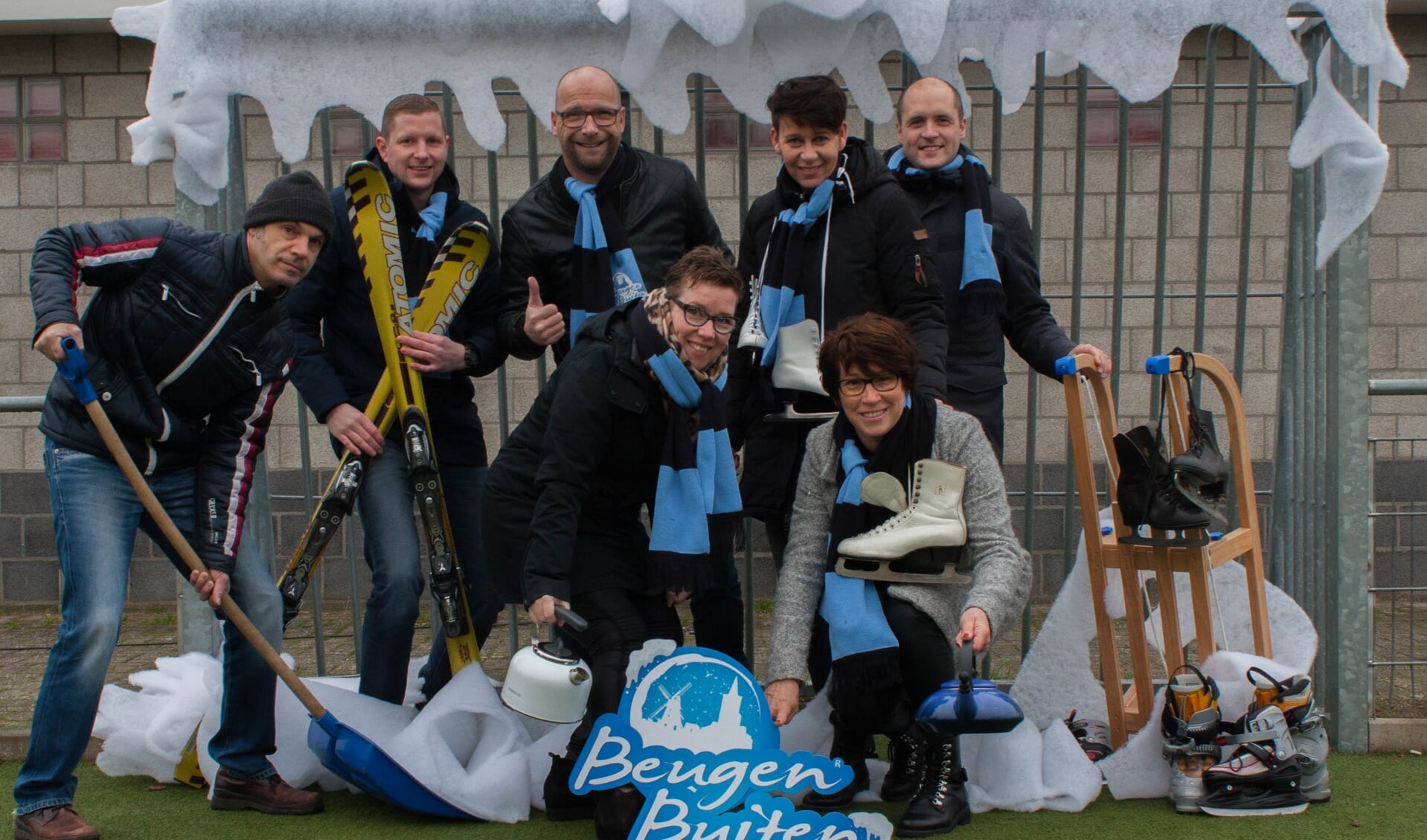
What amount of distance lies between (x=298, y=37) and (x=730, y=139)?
3.31 m

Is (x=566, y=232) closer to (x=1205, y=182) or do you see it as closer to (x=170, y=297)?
(x=170, y=297)

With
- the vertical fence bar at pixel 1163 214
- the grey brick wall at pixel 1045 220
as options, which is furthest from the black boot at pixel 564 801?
the grey brick wall at pixel 1045 220

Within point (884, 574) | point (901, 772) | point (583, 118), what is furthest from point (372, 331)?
point (901, 772)

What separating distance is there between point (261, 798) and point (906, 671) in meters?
1.52

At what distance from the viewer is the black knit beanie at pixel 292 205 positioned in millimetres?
2846

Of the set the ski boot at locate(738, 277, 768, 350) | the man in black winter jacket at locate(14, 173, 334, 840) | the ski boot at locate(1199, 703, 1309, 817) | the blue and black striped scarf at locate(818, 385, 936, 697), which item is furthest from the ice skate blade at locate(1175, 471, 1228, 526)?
the man in black winter jacket at locate(14, 173, 334, 840)

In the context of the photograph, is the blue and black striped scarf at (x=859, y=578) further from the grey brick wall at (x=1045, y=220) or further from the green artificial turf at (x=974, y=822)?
the grey brick wall at (x=1045, y=220)

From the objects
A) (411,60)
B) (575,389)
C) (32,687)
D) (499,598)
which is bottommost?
(32,687)

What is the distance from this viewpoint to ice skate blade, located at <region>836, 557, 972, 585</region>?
9.57ft

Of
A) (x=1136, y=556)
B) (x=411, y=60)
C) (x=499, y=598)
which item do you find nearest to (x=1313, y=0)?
(x=1136, y=556)

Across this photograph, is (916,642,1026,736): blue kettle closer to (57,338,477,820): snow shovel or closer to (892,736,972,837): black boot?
(892,736,972,837): black boot

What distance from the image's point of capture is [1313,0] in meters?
3.29

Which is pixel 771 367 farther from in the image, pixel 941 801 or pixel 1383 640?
pixel 1383 640

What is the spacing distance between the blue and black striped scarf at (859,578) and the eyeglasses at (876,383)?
79mm
